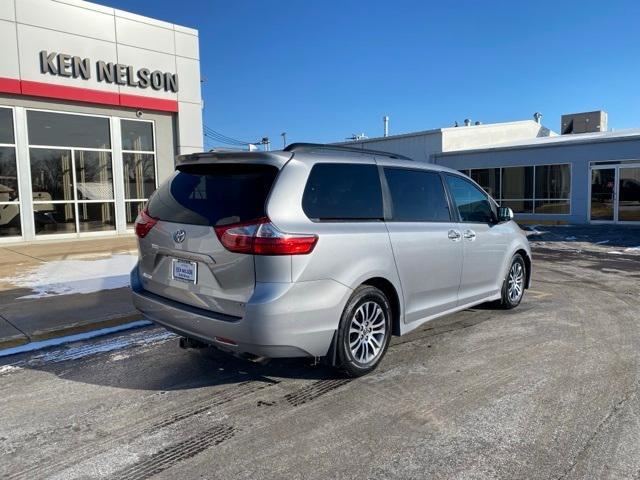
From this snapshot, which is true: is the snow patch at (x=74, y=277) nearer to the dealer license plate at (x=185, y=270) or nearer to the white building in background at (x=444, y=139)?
the dealer license plate at (x=185, y=270)

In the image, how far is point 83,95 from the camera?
46.0 ft

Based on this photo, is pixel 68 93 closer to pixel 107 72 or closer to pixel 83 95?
pixel 83 95

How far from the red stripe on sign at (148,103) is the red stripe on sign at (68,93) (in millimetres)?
251

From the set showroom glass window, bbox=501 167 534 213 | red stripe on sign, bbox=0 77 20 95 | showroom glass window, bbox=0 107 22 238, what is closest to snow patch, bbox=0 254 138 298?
showroom glass window, bbox=0 107 22 238

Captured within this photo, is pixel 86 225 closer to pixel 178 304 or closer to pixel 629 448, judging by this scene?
pixel 178 304

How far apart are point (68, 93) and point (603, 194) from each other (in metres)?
19.5

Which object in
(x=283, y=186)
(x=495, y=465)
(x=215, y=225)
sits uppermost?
(x=283, y=186)

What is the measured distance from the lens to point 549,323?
6090mm

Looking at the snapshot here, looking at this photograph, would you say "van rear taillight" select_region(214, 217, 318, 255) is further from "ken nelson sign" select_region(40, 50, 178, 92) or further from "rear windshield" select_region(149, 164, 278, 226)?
"ken nelson sign" select_region(40, 50, 178, 92)

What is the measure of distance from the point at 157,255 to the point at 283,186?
1277 millimetres

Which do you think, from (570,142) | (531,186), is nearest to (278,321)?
(570,142)

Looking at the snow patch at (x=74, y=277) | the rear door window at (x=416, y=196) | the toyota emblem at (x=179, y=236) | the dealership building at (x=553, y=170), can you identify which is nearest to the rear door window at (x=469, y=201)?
the rear door window at (x=416, y=196)

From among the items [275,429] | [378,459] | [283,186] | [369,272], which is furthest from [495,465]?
[283,186]

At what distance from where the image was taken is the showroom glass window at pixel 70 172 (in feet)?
44.8
